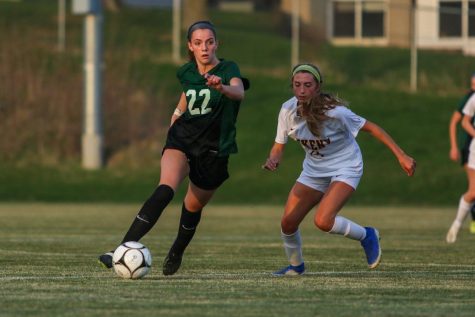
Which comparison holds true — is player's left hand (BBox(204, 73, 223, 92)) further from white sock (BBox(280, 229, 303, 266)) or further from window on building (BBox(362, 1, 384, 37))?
window on building (BBox(362, 1, 384, 37))

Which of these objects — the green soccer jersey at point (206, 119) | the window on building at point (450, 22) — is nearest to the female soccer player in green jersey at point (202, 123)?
the green soccer jersey at point (206, 119)

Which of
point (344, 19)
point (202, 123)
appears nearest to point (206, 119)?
point (202, 123)

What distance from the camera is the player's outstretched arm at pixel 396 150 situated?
9.36m

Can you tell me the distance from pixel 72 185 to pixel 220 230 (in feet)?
41.1

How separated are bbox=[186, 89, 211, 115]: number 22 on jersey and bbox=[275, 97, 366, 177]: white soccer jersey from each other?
654 mm

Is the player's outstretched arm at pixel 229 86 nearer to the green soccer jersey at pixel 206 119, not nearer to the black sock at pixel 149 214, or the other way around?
the green soccer jersey at pixel 206 119

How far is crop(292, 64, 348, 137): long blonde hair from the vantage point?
9703 mm

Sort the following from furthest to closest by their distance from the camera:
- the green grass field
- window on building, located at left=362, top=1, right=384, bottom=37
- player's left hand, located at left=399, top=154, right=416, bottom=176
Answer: window on building, located at left=362, top=1, right=384, bottom=37, player's left hand, located at left=399, top=154, right=416, bottom=176, the green grass field

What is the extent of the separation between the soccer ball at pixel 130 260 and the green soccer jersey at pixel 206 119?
92 centimetres

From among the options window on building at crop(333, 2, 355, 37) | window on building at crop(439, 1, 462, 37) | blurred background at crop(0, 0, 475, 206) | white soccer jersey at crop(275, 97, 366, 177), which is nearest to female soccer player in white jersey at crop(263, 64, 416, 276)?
white soccer jersey at crop(275, 97, 366, 177)

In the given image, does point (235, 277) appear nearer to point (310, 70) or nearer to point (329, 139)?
point (329, 139)

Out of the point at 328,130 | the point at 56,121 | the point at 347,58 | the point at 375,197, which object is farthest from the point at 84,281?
the point at 347,58

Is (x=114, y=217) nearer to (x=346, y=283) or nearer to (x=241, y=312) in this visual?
(x=346, y=283)

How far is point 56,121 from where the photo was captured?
32219mm
